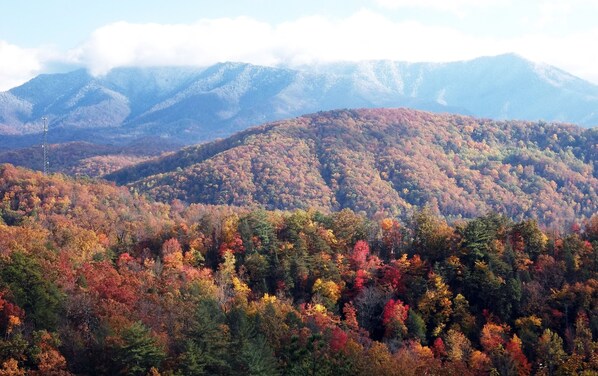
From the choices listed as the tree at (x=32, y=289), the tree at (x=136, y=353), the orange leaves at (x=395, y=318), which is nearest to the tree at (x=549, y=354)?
the orange leaves at (x=395, y=318)

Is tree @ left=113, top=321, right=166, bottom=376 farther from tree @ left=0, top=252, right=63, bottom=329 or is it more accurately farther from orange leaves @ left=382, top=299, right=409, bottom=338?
orange leaves @ left=382, top=299, right=409, bottom=338

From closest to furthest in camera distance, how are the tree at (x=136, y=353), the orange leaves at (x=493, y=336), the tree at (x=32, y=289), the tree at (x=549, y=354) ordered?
the tree at (x=136, y=353), the tree at (x=32, y=289), the tree at (x=549, y=354), the orange leaves at (x=493, y=336)

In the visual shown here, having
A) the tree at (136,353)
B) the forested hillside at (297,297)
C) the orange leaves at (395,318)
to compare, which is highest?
the tree at (136,353)

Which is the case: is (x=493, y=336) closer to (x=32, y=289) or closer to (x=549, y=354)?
(x=549, y=354)

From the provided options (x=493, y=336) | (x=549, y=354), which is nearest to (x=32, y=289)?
(x=493, y=336)

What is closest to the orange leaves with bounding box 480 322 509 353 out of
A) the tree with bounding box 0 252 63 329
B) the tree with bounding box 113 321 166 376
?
the tree with bounding box 113 321 166 376

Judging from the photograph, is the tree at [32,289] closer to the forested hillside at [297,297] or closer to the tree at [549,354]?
the forested hillside at [297,297]

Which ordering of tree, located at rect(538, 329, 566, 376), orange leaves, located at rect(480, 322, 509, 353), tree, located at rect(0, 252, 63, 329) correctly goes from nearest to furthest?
1. tree, located at rect(0, 252, 63, 329)
2. tree, located at rect(538, 329, 566, 376)
3. orange leaves, located at rect(480, 322, 509, 353)

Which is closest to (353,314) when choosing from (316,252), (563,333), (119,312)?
(316,252)
